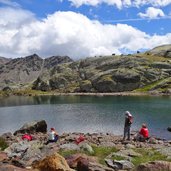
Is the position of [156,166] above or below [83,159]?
above

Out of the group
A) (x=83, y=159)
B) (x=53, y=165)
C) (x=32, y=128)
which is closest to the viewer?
(x=53, y=165)

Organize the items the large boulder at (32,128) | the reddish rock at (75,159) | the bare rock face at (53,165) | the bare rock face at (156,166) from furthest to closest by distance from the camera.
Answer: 1. the large boulder at (32,128)
2. the reddish rock at (75,159)
3. the bare rock face at (53,165)
4. the bare rock face at (156,166)

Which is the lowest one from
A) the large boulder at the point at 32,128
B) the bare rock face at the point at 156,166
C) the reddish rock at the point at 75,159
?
the large boulder at the point at 32,128

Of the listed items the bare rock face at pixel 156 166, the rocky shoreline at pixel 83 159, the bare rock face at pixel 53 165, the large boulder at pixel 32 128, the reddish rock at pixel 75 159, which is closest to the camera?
the bare rock face at pixel 156 166

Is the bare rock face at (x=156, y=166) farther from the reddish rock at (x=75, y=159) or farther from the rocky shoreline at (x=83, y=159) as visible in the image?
the reddish rock at (x=75, y=159)

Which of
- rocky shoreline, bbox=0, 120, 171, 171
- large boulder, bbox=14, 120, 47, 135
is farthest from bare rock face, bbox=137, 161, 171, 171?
large boulder, bbox=14, 120, 47, 135

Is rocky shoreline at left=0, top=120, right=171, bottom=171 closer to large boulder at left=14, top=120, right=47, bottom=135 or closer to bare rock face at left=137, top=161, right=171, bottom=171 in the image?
bare rock face at left=137, top=161, right=171, bottom=171

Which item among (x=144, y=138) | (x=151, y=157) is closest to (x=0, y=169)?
(x=151, y=157)

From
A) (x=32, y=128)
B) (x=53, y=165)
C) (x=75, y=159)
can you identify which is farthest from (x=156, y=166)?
(x=32, y=128)

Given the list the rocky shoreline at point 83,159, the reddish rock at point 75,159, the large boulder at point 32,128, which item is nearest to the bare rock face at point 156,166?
the rocky shoreline at point 83,159

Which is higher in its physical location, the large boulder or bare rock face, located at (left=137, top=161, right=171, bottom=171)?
bare rock face, located at (left=137, top=161, right=171, bottom=171)

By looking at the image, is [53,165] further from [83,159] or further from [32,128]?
[32,128]

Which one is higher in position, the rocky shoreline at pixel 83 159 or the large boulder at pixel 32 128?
the rocky shoreline at pixel 83 159

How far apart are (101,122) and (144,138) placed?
4531 cm
